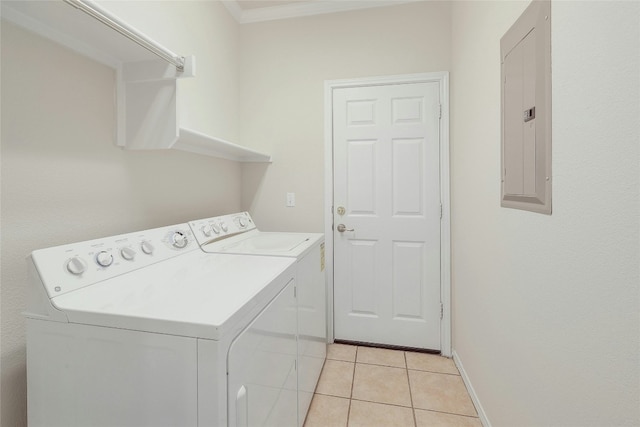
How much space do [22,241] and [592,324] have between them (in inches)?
66.8

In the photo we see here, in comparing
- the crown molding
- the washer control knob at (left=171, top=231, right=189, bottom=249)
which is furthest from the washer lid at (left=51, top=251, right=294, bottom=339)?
the crown molding

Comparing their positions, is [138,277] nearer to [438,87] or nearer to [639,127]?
[639,127]

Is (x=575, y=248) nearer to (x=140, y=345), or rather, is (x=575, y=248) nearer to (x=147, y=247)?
(x=140, y=345)

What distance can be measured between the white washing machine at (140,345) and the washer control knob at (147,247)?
15cm

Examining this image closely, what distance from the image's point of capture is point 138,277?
1.05 m

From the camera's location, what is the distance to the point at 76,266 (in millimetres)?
920

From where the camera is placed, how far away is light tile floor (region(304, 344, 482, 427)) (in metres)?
1.57

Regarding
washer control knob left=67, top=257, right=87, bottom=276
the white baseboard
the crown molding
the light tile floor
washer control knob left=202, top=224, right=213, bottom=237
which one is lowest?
A: the light tile floor

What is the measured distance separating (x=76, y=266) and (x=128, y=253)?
0.20 metres

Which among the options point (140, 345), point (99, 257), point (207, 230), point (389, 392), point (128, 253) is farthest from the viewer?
point (389, 392)

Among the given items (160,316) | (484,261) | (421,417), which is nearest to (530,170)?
(484,261)

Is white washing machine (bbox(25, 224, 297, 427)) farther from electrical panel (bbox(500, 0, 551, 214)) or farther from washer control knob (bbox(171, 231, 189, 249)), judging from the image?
electrical panel (bbox(500, 0, 551, 214))

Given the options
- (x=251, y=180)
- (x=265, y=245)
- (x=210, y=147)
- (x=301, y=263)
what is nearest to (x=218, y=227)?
(x=265, y=245)

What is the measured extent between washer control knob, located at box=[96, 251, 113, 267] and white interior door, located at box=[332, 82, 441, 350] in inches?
61.8
